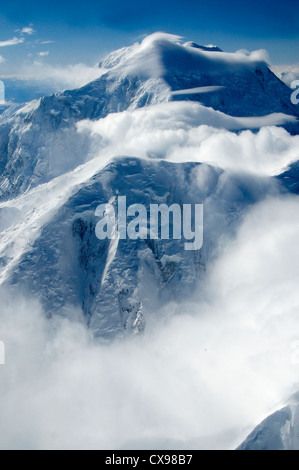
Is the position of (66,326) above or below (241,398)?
above

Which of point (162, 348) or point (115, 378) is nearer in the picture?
point (115, 378)

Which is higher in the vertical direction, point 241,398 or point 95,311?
point 95,311

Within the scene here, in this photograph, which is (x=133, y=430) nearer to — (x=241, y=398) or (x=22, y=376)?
(x=241, y=398)

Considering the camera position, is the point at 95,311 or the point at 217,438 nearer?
the point at 217,438

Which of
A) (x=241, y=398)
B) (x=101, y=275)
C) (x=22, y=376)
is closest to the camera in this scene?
(x=241, y=398)

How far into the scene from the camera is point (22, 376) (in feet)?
554

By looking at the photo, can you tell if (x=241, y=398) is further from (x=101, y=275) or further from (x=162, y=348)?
(x=101, y=275)

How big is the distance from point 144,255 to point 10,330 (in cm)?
7299

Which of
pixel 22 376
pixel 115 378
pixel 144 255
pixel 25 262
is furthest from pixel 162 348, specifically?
pixel 25 262

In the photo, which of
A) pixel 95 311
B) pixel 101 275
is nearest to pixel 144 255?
pixel 101 275

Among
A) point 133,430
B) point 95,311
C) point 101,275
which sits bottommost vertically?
point 133,430

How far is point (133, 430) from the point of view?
14312 cm
